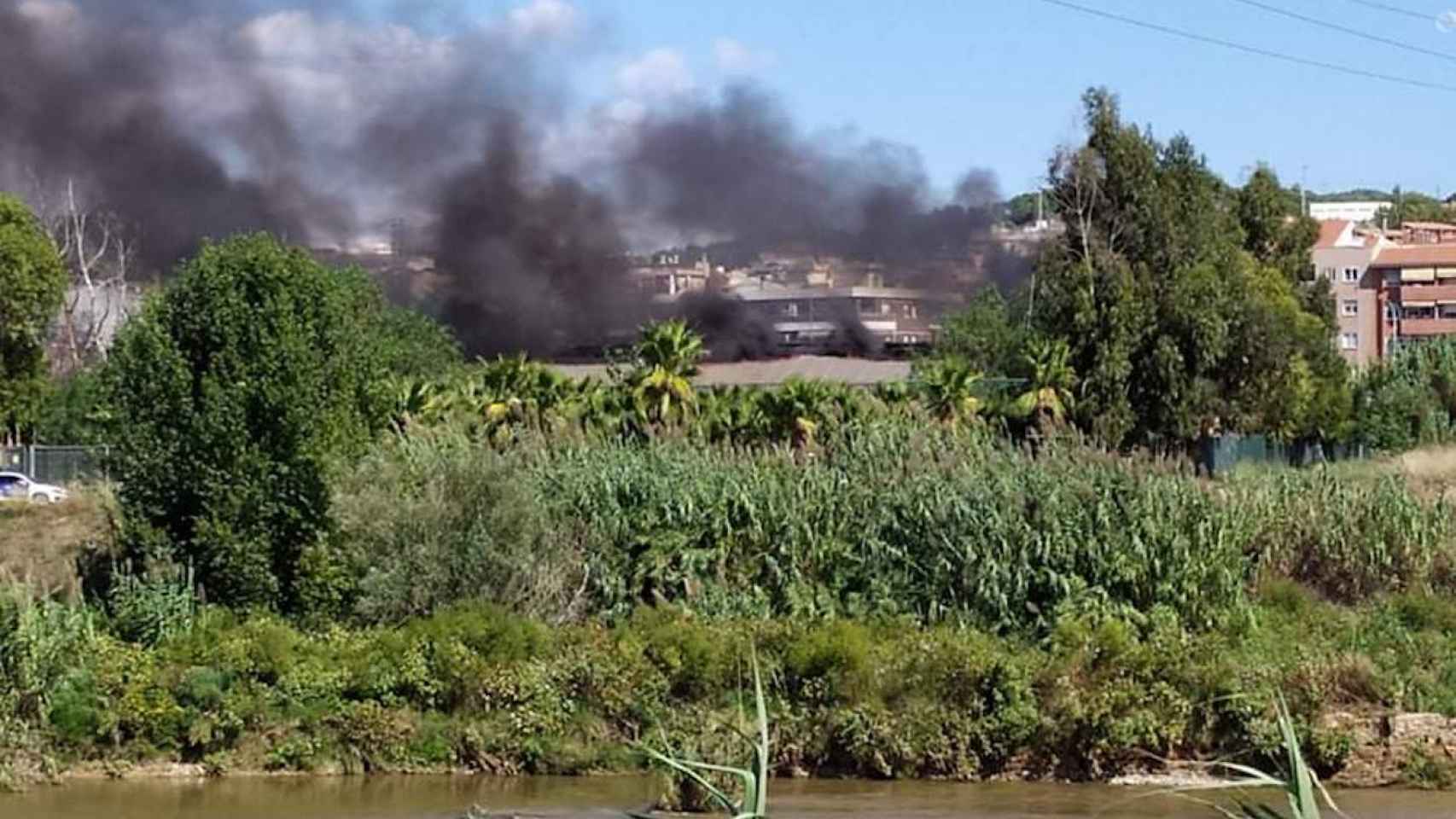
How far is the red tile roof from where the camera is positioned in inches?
4958

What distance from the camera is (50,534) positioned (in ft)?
131

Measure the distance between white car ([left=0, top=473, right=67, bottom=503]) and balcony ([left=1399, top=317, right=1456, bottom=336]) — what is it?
93120mm

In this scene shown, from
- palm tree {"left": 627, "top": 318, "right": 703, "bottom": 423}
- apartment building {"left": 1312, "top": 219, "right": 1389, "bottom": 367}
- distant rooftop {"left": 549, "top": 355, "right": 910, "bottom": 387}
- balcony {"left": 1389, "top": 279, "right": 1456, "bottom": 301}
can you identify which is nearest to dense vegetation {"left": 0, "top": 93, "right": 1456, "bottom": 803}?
palm tree {"left": 627, "top": 318, "right": 703, "bottom": 423}

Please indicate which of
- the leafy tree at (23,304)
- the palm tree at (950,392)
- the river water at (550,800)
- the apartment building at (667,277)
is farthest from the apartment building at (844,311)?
the river water at (550,800)

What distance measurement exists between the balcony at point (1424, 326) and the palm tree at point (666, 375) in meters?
89.8

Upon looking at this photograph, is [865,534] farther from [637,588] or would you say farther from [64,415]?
[64,415]

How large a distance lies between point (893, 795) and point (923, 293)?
62.8m

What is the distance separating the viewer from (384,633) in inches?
1114

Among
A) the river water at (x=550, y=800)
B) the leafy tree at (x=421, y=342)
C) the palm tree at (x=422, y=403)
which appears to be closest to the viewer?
the river water at (x=550, y=800)

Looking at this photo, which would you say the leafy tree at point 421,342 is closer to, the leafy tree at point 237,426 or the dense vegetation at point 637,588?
the dense vegetation at point 637,588

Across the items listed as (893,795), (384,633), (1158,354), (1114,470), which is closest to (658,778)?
(893,795)

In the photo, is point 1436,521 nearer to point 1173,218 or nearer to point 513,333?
point 1173,218

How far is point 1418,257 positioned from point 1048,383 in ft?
272

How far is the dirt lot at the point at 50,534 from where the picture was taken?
36656 mm
